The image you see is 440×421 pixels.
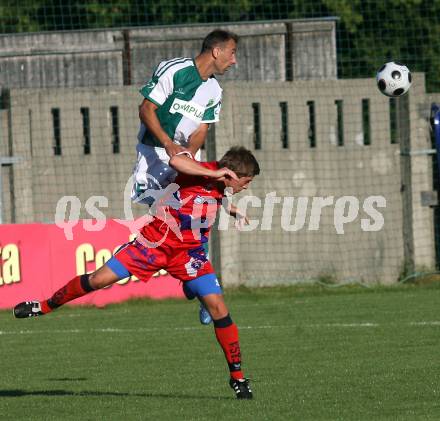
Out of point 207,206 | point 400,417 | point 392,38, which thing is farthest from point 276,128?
point 400,417

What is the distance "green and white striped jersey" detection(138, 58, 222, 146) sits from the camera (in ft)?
31.8

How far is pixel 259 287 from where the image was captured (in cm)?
1844

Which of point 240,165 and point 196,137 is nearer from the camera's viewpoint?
point 240,165

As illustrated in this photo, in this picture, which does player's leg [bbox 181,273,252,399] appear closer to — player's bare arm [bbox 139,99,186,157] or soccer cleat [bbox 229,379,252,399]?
soccer cleat [bbox 229,379,252,399]

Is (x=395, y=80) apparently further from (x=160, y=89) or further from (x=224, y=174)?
(x=224, y=174)

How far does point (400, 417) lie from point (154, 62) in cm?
1623

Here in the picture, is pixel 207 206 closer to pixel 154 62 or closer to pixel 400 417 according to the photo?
pixel 400 417

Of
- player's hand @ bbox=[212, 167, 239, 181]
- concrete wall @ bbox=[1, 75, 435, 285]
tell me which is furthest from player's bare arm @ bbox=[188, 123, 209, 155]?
concrete wall @ bbox=[1, 75, 435, 285]

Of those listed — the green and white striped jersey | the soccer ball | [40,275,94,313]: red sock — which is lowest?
[40,275,94,313]: red sock

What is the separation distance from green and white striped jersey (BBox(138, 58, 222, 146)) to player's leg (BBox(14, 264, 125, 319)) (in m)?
1.52

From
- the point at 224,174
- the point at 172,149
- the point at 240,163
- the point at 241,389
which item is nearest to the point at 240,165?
the point at 240,163

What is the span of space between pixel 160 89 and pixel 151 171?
72 centimetres

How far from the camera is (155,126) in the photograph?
9484 millimetres

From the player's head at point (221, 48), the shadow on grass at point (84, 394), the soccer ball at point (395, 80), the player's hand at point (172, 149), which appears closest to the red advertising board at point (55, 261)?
the soccer ball at point (395, 80)
